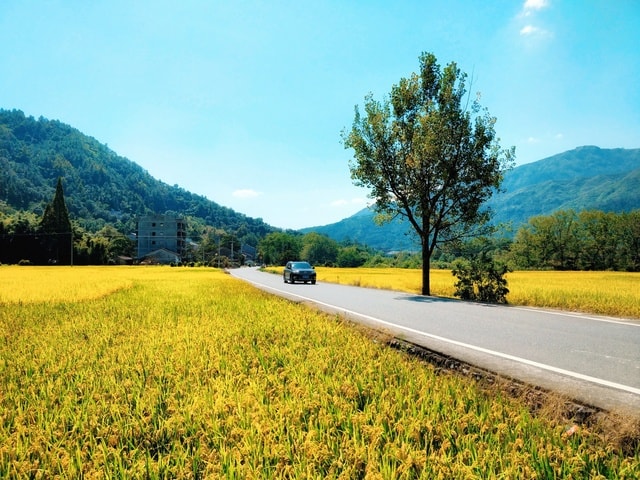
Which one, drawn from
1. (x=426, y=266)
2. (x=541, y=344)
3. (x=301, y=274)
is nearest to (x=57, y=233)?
(x=301, y=274)

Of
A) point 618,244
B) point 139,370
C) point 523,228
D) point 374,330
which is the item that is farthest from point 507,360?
point 523,228

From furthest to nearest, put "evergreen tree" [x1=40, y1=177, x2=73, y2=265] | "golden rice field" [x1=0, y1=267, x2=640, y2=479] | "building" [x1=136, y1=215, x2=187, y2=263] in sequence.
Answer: "building" [x1=136, y1=215, x2=187, y2=263], "evergreen tree" [x1=40, y1=177, x2=73, y2=265], "golden rice field" [x1=0, y1=267, x2=640, y2=479]

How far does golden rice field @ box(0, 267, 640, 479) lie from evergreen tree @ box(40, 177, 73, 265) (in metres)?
88.6

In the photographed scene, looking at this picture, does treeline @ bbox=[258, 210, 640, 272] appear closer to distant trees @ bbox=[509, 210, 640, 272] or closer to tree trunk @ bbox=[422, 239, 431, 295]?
distant trees @ bbox=[509, 210, 640, 272]

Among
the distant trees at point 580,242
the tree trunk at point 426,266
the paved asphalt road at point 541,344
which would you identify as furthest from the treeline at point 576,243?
the paved asphalt road at point 541,344

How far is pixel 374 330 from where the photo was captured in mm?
8383

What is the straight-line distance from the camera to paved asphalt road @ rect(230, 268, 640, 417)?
476cm

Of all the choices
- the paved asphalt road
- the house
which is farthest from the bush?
the house

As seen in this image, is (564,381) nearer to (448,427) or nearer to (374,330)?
(448,427)

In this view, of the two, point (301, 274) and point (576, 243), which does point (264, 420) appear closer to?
point (301, 274)

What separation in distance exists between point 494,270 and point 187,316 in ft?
43.0

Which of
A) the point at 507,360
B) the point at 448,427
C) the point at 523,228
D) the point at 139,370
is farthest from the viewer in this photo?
the point at 523,228

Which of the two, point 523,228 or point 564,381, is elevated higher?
point 523,228

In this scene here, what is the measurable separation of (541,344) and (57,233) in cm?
9423
